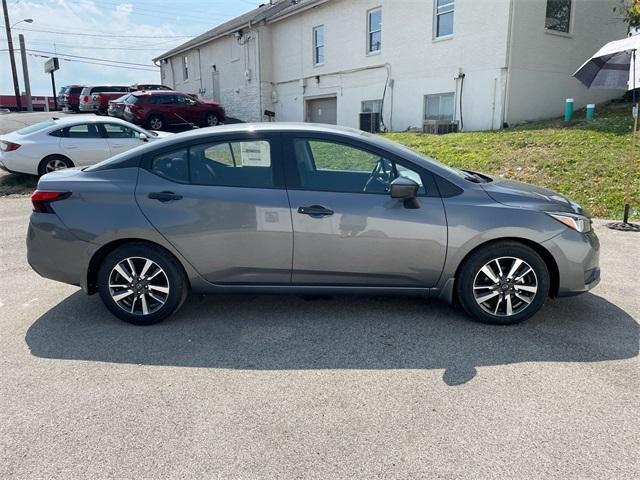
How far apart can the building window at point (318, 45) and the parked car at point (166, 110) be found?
193 inches

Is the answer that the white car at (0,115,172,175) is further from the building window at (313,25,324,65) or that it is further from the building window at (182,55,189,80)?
the building window at (182,55,189,80)

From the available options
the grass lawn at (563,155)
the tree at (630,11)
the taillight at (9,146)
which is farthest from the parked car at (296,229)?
the tree at (630,11)

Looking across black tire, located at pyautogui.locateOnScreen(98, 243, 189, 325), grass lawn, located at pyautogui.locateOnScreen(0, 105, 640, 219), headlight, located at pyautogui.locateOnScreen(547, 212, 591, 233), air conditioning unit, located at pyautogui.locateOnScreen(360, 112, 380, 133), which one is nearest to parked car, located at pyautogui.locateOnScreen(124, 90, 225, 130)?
air conditioning unit, located at pyautogui.locateOnScreen(360, 112, 380, 133)

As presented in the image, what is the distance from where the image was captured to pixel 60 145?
10008 mm

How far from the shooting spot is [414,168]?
3883mm

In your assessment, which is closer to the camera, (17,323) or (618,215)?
(17,323)

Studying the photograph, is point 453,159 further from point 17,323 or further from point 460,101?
point 17,323

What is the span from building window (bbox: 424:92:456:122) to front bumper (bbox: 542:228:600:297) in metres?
13.0

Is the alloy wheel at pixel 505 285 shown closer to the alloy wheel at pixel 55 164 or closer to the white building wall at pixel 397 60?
the alloy wheel at pixel 55 164

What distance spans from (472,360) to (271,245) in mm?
1708

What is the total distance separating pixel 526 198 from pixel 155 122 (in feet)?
60.5

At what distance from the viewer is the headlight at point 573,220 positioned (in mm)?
3840

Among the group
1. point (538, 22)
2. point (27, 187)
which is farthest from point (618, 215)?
point (27, 187)

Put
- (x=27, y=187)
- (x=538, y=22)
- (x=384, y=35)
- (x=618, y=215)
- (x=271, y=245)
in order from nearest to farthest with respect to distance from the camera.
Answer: (x=271, y=245) < (x=618, y=215) < (x=27, y=187) < (x=538, y=22) < (x=384, y=35)
